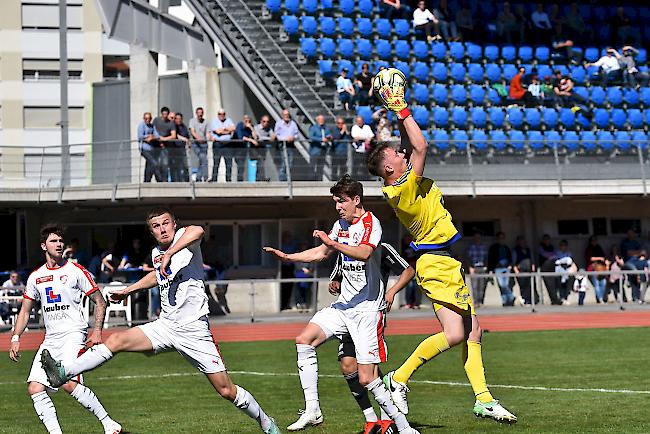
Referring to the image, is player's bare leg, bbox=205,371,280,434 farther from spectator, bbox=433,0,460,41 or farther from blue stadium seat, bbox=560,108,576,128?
spectator, bbox=433,0,460,41

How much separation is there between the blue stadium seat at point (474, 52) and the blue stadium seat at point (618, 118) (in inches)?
159

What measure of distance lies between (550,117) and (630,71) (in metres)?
→ 3.48

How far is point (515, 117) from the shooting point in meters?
31.3

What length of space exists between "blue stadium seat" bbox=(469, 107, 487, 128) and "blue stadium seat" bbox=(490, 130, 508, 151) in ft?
1.19

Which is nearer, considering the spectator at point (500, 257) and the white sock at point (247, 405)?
the white sock at point (247, 405)

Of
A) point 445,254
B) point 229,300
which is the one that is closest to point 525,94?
point 229,300

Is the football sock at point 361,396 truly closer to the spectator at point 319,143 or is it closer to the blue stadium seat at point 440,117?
the spectator at point 319,143

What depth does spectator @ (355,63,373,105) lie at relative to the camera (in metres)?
29.5

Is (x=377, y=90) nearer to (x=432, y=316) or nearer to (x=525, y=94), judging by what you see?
(x=432, y=316)

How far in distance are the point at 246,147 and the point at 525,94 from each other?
8743 mm

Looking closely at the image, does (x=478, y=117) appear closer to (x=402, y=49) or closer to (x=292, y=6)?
(x=402, y=49)

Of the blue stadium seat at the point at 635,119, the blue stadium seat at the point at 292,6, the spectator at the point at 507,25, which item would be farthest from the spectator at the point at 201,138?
the blue stadium seat at the point at 635,119

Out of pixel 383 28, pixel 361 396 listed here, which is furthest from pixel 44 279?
pixel 383 28

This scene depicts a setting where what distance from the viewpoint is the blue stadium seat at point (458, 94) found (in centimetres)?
3119
